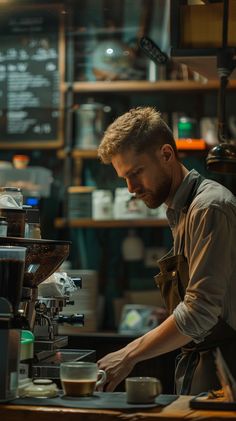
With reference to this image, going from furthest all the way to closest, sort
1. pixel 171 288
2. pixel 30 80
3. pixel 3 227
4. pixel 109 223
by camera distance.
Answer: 1. pixel 30 80
2. pixel 109 223
3. pixel 171 288
4. pixel 3 227

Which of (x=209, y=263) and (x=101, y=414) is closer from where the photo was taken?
(x=101, y=414)

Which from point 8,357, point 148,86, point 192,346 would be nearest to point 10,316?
point 8,357

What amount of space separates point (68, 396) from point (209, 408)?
→ 0.39 meters

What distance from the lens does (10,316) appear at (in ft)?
7.16

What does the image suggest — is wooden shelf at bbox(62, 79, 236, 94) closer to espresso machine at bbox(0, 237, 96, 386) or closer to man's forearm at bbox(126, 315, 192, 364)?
espresso machine at bbox(0, 237, 96, 386)

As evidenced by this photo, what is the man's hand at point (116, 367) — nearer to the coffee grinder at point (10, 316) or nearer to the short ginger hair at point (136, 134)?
the coffee grinder at point (10, 316)

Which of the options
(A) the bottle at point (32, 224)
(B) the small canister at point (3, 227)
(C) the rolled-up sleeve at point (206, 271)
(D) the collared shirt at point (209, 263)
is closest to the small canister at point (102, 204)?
(A) the bottle at point (32, 224)

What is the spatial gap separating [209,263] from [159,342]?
29cm

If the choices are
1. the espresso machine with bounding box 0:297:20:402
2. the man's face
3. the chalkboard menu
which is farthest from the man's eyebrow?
the chalkboard menu

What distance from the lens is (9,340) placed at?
218 centimetres

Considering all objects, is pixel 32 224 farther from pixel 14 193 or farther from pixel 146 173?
pixel 146 173

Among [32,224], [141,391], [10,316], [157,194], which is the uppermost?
[157,194]

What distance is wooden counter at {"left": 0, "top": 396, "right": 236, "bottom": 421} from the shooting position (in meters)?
2.02

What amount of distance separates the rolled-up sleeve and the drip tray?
0.41m
